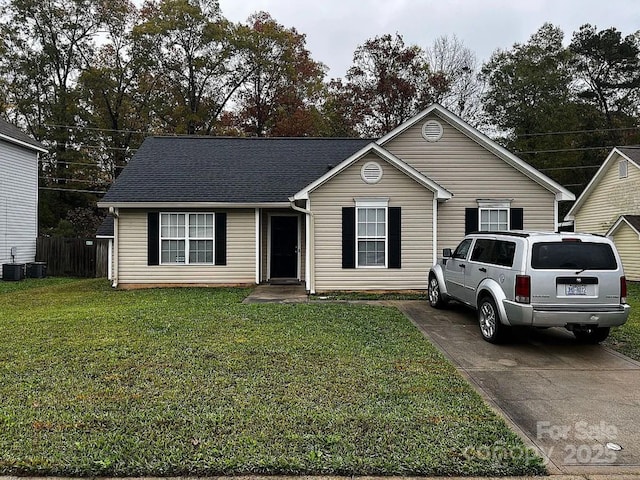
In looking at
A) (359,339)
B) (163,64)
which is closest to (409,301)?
(359,339)

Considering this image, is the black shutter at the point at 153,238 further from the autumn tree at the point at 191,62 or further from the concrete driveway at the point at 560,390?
the autumn tree at the point at 191,62

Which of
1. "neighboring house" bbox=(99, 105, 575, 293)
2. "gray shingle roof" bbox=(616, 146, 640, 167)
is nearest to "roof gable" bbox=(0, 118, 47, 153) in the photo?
"neighboring house" bbox=(99, 105, 575, 293)

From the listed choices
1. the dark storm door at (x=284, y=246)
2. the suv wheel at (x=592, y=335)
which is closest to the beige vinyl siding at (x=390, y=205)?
the dark storm door at (x=284, y=246)

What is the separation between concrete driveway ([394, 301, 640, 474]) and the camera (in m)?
3.64

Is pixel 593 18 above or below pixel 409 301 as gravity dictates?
above

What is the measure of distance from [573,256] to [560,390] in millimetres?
2151

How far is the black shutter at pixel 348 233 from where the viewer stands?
1231 cm

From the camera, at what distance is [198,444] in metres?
3.59

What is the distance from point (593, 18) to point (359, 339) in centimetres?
3764

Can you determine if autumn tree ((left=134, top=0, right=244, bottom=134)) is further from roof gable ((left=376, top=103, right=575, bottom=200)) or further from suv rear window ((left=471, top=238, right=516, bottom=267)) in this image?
suv rear window ((left=471, top=238, right=516, bottom=267))

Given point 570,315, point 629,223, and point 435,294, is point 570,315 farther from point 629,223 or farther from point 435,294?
point 629,223

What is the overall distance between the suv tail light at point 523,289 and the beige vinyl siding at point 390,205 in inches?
239

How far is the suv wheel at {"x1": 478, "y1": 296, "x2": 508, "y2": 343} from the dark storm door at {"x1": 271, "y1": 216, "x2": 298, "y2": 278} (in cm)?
832

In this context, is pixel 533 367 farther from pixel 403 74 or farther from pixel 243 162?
pixel 403 74
